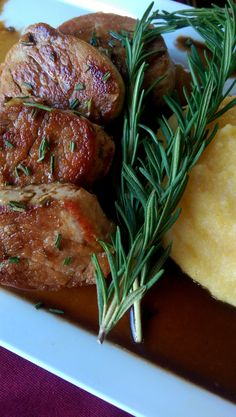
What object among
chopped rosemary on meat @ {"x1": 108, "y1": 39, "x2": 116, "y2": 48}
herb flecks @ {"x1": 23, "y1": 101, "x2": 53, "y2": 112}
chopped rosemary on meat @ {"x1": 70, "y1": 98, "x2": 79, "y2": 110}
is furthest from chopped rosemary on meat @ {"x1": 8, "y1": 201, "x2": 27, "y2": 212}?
chopped rosemary on meat @ {"x1": 108, "y1": 39, "x2": 116, "y2": 48}

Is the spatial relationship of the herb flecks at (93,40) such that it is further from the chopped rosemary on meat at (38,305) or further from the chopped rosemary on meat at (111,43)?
the chopped rosemary on meat at (38,305)

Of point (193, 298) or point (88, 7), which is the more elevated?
point (88, 7)

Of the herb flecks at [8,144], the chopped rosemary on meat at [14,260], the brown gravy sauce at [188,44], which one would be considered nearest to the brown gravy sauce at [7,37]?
the brown gravy sauce at [188,44]

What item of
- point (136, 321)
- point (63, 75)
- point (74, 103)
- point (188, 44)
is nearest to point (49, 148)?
point (74, 103)

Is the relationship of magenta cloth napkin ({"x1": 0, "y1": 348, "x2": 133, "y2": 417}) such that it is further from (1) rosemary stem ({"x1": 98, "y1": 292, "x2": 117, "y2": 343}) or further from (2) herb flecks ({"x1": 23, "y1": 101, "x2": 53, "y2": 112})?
(2) herb flecks ({"x1": 23, "y1": 101, "x2": 53, "y2": 112})

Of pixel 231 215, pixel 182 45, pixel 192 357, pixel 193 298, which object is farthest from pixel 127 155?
pixel 182 45

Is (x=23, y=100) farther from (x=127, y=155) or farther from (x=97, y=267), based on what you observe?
(x=97, y=267)

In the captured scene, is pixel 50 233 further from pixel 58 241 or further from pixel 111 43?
pixel 111 43
